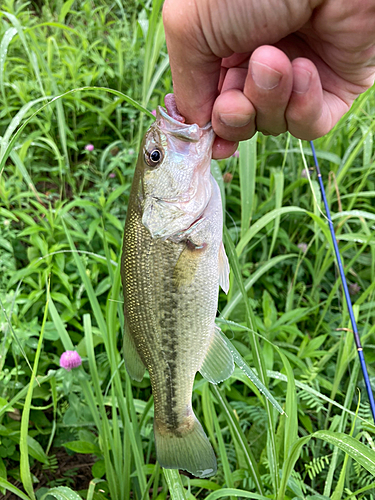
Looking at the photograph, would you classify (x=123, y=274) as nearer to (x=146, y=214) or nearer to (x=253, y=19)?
(x=146, y=214)

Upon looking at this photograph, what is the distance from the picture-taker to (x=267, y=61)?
40.3 inches

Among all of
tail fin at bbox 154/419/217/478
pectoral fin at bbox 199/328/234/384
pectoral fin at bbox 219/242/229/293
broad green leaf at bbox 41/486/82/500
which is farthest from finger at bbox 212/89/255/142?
broad green leaf at bbox 41/486/82/500

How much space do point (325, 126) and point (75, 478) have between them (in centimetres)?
189

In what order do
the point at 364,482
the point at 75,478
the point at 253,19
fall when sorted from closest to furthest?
the point at 253,19 < the point at 364,482 < the point at 75,478

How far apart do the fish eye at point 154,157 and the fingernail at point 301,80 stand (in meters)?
0.46

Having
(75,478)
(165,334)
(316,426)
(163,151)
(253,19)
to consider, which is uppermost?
(253,19)

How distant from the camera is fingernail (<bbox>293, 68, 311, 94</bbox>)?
3.63ft

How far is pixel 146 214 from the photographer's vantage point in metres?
1.24

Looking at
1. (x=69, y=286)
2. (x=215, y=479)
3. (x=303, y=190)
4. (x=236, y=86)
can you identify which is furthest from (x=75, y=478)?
(x=303, y=190)

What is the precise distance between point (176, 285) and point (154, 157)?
16.9 inches

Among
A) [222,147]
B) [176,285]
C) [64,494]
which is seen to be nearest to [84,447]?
[64,494]

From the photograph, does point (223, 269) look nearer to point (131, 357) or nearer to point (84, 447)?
point (131, 357)

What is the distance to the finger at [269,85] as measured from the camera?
40.3 inches

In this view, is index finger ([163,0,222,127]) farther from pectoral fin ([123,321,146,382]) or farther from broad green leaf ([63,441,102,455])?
broad green leaf ([63,441,102,455])
